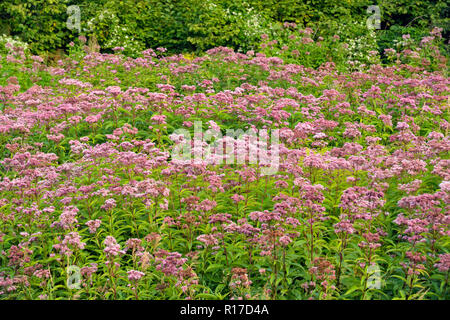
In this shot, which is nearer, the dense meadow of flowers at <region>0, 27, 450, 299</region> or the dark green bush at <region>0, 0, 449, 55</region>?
the dense meadow of flowers at <region>0, 27, 450, 299</region>

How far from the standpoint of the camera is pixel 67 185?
648cm

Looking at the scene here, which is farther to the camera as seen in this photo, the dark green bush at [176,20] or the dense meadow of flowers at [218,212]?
the dark green bush at [176,20]

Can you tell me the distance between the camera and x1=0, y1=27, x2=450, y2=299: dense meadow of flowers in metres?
5.17

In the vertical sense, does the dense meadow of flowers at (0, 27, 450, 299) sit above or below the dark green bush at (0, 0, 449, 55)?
below

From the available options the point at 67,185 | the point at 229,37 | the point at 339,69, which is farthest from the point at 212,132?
the point at 229,37

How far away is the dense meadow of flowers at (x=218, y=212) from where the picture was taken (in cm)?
517

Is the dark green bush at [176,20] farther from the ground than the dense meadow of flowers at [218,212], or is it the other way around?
the dark green bush at [176,20]

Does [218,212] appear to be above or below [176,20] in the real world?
below

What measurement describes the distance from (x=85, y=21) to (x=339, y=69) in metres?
8.26

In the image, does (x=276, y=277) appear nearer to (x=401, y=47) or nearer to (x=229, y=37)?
(x=229, y=37)

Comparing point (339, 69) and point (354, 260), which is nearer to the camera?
point (354, 260)

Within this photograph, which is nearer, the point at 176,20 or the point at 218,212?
the point at 218,212

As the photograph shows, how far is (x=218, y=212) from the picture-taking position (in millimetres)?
6430

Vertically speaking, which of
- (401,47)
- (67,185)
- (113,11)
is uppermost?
(113,11)
